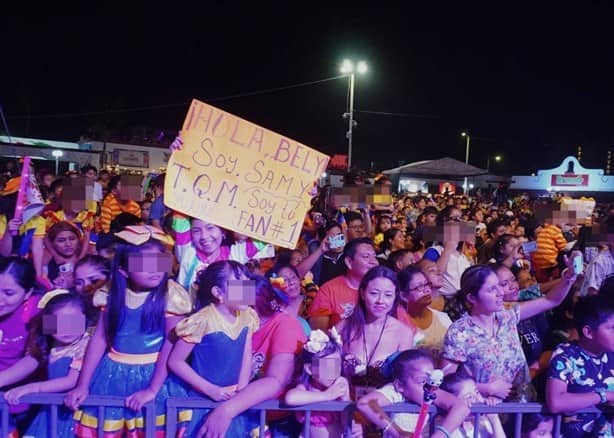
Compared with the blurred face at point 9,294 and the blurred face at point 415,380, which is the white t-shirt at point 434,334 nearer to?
the blurred face at point 415,380

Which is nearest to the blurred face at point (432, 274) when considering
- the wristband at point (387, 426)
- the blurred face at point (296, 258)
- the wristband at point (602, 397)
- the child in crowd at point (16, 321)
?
the blurred face at point (296, 258)

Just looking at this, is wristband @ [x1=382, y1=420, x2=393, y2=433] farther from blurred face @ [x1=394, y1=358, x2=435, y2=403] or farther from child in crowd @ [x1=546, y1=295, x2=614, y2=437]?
child in crowd @ [x1=546, y1=295, x2=614, y2=437]

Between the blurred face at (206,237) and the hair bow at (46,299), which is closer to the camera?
the hair bow at (46,299)

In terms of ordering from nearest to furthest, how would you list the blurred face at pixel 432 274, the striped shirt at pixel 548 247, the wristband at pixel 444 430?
the wristband at pixel 444 430 → the blurred face at pixel 432 274 → the striped shirt at pixel 548 247

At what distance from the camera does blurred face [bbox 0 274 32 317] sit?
9.64ft

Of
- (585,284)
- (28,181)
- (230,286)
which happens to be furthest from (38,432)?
(585,284)

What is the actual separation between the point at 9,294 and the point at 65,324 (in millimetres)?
372

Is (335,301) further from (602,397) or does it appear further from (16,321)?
(16,321)

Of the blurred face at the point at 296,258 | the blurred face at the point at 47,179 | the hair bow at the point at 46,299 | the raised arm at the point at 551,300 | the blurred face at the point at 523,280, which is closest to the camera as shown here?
the hair bow at the point at 46,299

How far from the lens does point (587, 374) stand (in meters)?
2.77

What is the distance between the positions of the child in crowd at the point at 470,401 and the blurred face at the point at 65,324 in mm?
2115

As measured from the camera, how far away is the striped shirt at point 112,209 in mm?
6418

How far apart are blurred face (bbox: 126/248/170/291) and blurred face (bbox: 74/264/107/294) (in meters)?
0.87

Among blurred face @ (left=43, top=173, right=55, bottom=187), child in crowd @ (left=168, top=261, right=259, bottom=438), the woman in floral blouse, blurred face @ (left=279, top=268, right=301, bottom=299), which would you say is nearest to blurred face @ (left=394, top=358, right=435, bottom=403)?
the woman in floral blouse
